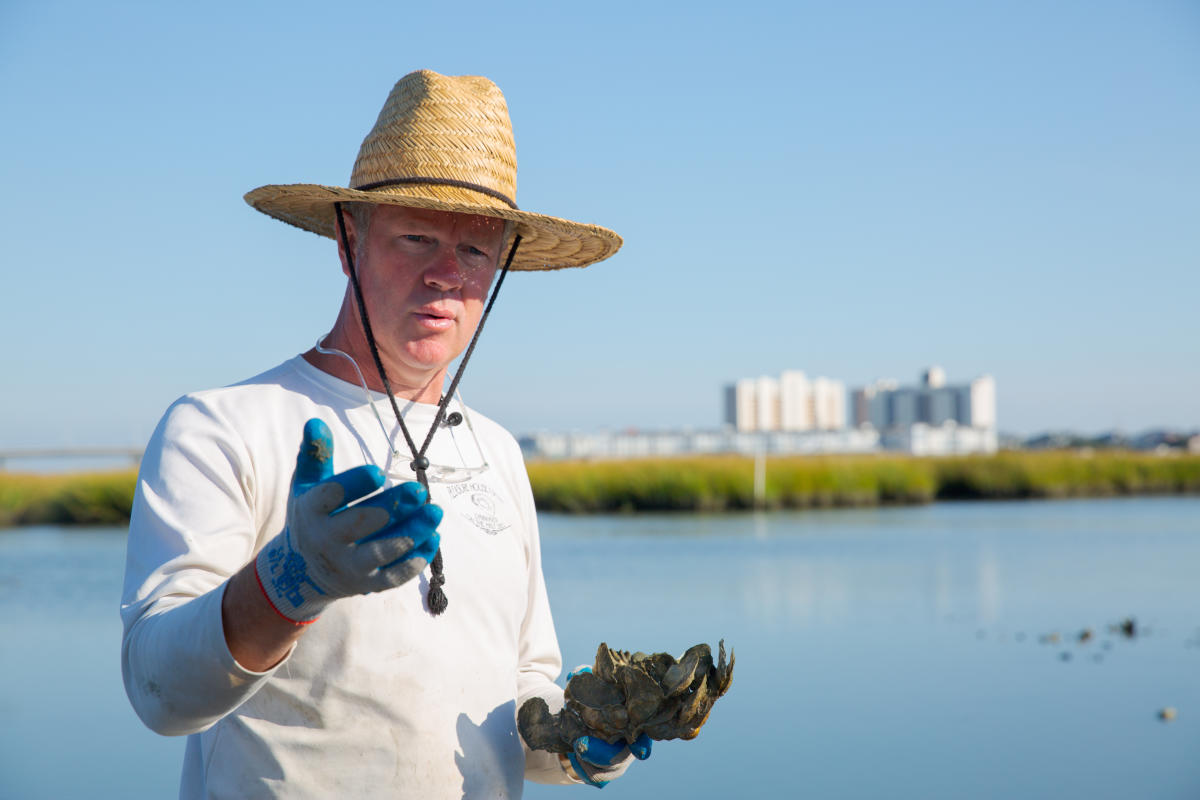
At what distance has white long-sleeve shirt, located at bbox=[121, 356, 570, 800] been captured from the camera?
118 centimetres

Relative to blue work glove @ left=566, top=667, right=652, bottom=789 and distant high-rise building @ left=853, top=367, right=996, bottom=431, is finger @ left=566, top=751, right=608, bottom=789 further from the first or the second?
distant high-rise building @ left=853, top=367, right=996, bottom=431

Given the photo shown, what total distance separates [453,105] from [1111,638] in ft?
25.9

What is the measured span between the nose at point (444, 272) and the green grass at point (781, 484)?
1844cm

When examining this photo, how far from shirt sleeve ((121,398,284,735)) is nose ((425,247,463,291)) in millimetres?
385

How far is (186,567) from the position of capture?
1.27 metres

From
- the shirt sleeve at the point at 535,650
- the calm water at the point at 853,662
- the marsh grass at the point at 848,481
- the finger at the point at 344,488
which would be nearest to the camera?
the finger at the point at 344,488

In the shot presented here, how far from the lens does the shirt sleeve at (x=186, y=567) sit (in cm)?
113

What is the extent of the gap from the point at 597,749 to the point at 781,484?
19.0 metres

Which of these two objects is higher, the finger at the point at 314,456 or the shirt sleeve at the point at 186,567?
the finger at the point at 314,456

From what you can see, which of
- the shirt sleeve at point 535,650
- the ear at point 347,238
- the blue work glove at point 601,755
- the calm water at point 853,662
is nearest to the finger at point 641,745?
the blue work glove at point 601,755

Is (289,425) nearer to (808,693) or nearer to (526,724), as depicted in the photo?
(526,724)

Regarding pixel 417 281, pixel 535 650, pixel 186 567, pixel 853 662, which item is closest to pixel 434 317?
pixel 417 281

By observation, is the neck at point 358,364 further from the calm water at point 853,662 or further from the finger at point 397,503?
the calm water at point 853,662

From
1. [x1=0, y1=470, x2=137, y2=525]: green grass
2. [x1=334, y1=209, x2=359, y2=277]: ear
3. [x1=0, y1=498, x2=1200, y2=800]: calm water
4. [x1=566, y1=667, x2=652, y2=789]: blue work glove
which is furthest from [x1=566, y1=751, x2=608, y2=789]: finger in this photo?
[x1=0, y1=470, x2=137, y2=525]: green grass
